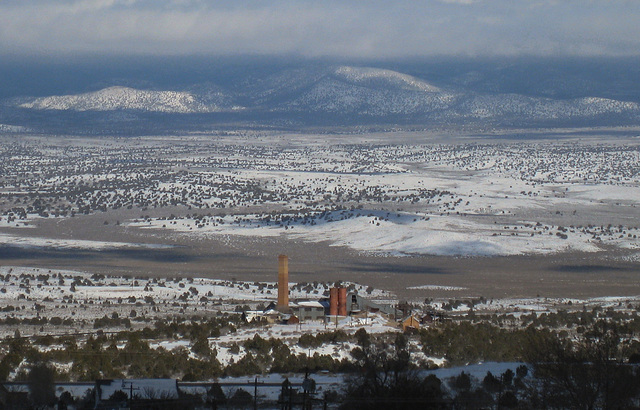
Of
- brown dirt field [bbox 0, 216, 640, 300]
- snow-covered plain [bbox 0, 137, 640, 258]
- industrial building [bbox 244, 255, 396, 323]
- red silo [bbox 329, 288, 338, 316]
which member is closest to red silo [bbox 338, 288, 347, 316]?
industrial building [bbox 244, 255, 396, 323]

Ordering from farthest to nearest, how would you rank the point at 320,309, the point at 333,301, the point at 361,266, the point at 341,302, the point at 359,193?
1. the point at 359,193
2. the point at 361,266
3. the point at 320,309
4. the point at 341,302
5. the point at 333,301

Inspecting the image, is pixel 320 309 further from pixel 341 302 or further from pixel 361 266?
pixel 361 266

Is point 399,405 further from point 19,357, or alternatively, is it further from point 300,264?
point 300,264

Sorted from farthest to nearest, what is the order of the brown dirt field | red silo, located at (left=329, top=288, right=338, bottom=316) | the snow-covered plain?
the snow-covered plain
the brown dirt field
red silo, located at (left=329, top=288, right=338, bottom=316)

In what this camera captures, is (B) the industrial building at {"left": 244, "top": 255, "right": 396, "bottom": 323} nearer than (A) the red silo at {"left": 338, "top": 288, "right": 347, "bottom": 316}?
Yes

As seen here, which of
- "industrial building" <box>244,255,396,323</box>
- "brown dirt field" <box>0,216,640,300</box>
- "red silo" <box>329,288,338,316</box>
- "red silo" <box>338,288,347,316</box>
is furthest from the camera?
"brown dirt field" <box>0,216,640,300</box>

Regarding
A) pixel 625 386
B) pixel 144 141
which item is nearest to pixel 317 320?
pixel 625 386

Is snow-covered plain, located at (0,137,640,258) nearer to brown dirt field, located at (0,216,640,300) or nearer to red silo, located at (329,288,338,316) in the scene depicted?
brown dirt field, located at (0,216,640,300)

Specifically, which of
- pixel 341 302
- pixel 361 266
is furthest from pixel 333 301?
pixel 361 266

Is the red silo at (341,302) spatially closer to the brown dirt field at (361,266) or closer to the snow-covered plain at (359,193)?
the brown dirt field at (361,266)

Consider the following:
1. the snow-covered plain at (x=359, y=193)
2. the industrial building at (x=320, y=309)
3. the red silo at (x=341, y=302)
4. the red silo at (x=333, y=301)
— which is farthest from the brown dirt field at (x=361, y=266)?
the red silo at (x=333, y=301)

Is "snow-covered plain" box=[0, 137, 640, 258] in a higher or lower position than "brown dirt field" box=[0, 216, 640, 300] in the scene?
higher
